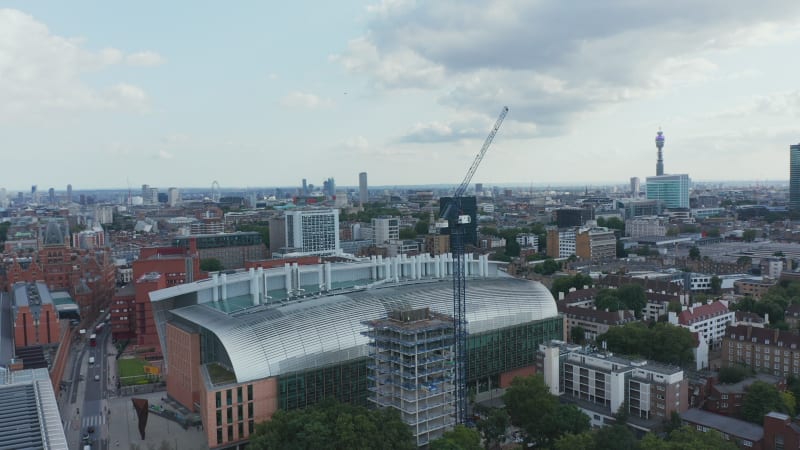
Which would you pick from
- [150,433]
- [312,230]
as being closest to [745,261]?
[312,230]

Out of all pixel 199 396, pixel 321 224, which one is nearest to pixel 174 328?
pixel 199 396

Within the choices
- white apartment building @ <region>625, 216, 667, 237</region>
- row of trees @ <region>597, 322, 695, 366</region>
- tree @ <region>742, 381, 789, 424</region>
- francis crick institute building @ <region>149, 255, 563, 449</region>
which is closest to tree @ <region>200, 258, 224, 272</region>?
francis crick institute building @ <region>149, 255, 563, 449</region>

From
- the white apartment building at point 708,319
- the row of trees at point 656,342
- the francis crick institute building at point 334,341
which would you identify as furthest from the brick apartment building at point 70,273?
the white apartment building at point 708,319

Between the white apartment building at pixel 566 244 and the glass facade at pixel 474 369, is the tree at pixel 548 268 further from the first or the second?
the glass facade at pixel 474 369

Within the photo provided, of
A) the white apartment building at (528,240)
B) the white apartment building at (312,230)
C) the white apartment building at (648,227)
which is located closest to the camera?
the white apartment building at (312,230)

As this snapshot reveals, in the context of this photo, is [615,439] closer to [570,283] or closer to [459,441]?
[459,441]
